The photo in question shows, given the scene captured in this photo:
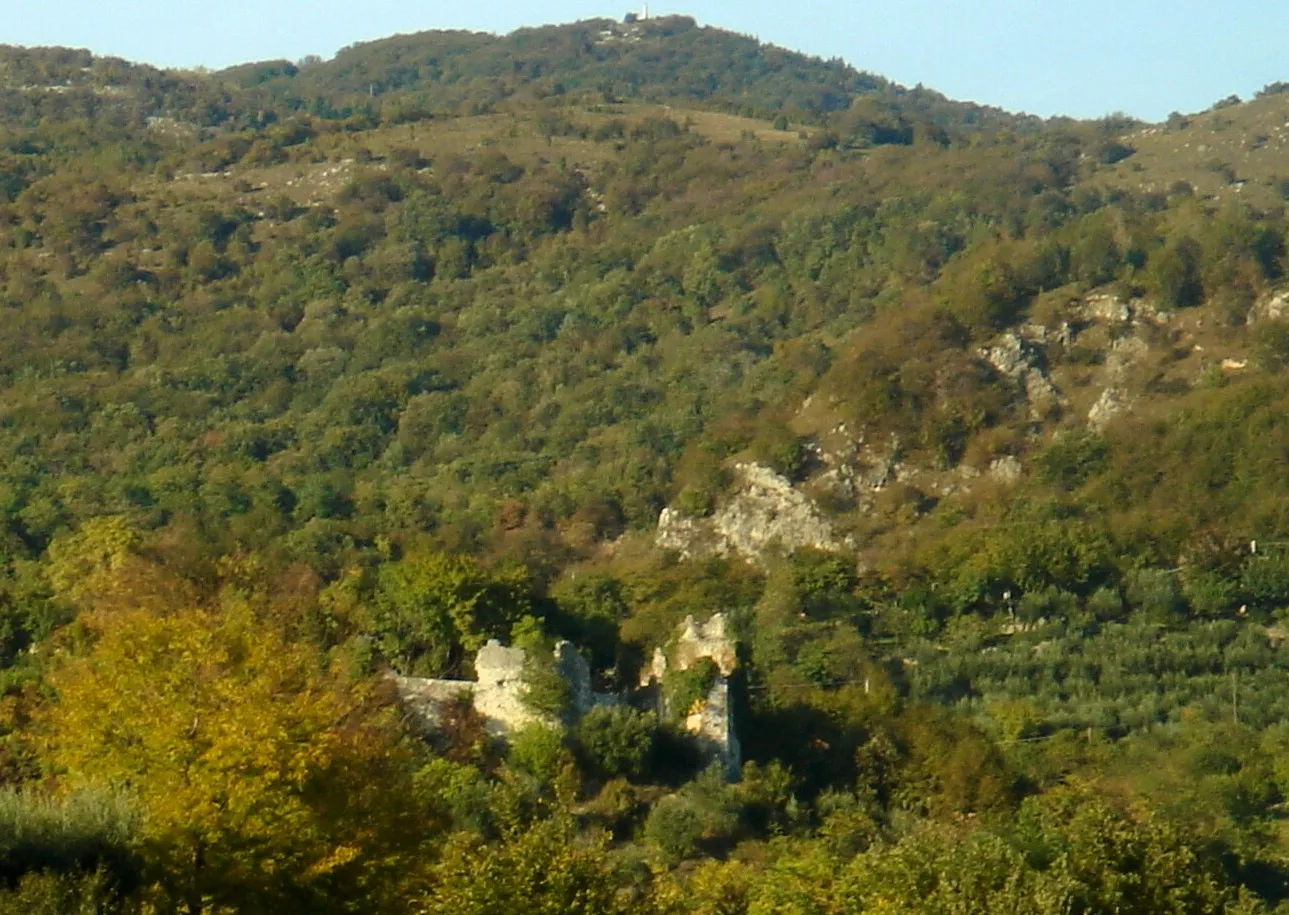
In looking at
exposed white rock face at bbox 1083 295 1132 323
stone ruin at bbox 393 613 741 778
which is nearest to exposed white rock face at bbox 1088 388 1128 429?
exposed white rock face at bbox 1083 295 1132 323

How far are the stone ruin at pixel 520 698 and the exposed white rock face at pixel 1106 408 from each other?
18.8 m

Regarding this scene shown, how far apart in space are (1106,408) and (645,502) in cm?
1025

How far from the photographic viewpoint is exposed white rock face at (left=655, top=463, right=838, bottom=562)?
4503 cm

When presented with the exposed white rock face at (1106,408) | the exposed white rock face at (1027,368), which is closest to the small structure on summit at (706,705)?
the exposed white rock face at (1106,408)

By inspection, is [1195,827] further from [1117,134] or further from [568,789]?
[1117,134]

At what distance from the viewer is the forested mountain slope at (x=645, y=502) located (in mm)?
20859

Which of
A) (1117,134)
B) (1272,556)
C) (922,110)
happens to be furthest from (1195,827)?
(922,110)

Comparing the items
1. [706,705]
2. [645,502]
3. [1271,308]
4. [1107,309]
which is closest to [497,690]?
[706,705]

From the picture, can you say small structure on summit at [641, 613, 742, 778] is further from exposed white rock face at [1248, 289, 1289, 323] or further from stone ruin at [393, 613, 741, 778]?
exposed white rock face at [1248, 289, 1289, 323]

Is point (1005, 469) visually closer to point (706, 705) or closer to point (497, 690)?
point (706, 705)

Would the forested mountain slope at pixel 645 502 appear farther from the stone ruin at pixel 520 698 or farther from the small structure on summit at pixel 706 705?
the stone ruin at pixel 520 698

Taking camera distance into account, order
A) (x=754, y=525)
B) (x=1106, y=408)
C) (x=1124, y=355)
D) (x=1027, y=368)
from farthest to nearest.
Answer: (x=1027, y=368), (x=1124, y=355), (x=1106, y=408), (x=754, y=525)

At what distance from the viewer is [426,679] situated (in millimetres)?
29891

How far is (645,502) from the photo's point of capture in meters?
51.8
